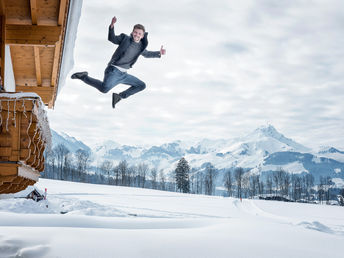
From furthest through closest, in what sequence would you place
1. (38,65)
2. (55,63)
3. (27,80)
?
(27,80) → (38,65) → (55,63)

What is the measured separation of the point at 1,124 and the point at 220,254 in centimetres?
307

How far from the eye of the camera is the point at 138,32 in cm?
347

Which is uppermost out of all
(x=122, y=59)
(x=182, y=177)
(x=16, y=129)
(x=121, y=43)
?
(x=121, y=43)

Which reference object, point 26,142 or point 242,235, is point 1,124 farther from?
point 242,235

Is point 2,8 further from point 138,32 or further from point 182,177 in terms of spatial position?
point 182,177

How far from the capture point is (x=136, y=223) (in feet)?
22.6

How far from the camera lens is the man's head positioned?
3461 mm

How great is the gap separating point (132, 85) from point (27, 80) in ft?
16.0

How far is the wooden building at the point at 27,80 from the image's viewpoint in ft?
9.84

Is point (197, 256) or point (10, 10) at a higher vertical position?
point (10, 10)

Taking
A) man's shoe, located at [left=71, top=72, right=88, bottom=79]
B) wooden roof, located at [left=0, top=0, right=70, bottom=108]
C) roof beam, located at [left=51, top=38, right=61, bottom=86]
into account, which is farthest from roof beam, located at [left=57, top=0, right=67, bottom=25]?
man's shoe, located at [left=71, top=72, right=88, bottom=79]

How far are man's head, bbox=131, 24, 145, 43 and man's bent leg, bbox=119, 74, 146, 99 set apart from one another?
0.45 metres

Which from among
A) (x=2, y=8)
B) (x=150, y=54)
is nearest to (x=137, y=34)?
(x=150, y=54)

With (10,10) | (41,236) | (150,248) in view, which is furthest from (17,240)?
(10,10)
